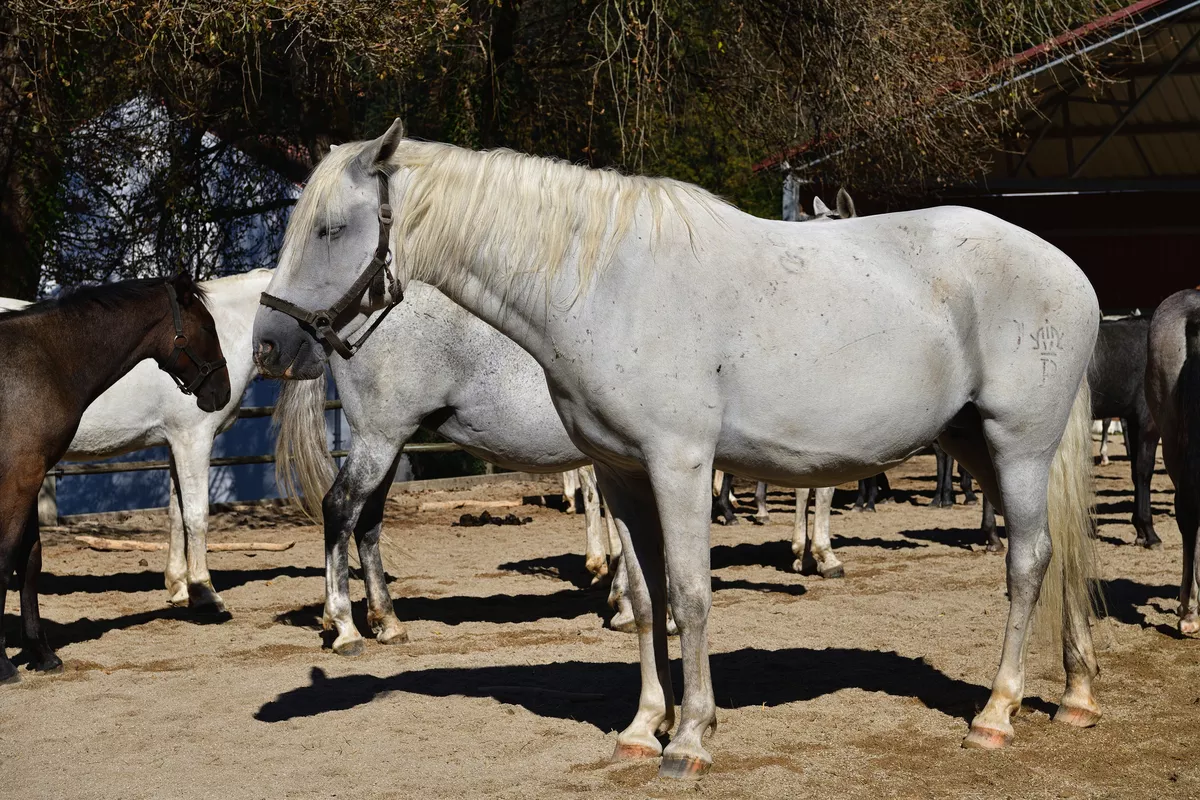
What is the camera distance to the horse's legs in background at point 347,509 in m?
6.06

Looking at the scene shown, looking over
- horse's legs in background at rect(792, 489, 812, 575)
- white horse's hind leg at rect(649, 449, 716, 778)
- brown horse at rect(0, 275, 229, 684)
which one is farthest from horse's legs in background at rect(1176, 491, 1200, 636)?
brown horse at rect(0, 275, 229, 684)

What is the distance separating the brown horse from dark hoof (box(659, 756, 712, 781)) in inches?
134

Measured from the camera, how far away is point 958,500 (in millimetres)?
12609

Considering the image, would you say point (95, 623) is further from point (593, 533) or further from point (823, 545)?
point (823, 545)

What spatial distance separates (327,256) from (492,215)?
0.54m

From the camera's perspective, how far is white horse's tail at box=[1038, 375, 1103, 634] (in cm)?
449

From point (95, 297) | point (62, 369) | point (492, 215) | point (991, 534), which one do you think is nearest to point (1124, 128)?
point (991, 534)

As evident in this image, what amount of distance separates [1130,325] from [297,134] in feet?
28.1

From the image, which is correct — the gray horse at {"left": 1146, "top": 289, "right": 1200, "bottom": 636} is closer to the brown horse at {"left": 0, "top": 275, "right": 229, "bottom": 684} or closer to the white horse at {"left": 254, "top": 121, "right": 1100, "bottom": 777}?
the white horse at {"left": 254, "top": 121, "right": 1100, "bottom": 777}

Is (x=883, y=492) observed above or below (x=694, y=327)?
below

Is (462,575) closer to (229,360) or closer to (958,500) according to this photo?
(229,360)

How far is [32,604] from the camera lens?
Answer: 19.1 ft

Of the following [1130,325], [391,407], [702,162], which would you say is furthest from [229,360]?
A: [702,162]

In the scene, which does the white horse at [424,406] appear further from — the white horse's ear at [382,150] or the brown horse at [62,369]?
the white horse's ear at [382,150]
